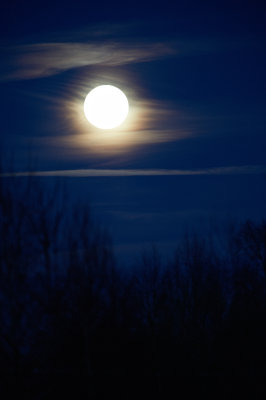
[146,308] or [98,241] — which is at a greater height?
[98,241]

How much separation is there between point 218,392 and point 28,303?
10.5 meters

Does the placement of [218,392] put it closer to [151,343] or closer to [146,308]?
[151,343]

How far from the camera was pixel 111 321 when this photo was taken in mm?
21250

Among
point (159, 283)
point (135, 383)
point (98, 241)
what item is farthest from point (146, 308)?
point (98, 241)

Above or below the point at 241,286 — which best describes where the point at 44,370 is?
below

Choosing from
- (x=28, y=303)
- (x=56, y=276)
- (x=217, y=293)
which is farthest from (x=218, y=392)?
(x=28, y=303)

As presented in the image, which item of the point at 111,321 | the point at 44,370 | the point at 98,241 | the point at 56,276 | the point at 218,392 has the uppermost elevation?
the point at 98,241

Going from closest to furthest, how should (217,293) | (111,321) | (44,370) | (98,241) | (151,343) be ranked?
(44,370), (98,241), (111,321), (151,343), (217,293)

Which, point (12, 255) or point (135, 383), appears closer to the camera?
point (12, 255)

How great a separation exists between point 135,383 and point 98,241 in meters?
6.18

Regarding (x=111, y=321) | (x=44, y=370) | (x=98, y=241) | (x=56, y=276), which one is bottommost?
(x=44, y=370)

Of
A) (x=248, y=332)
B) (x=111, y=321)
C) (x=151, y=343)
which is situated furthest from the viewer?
(x=248, y=332)

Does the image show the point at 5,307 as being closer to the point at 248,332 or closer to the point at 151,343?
the point at 151,343

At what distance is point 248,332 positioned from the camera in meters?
25.8
